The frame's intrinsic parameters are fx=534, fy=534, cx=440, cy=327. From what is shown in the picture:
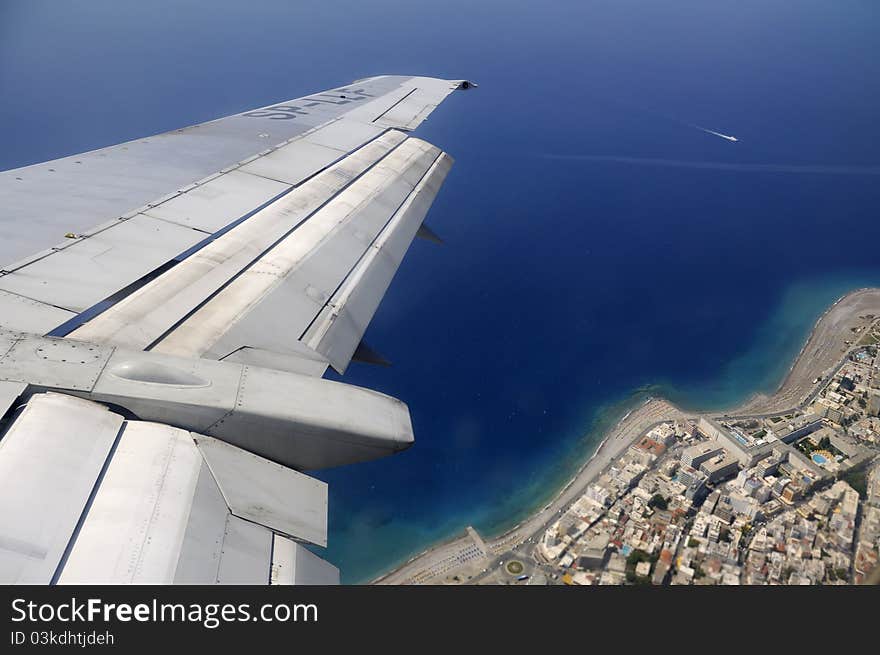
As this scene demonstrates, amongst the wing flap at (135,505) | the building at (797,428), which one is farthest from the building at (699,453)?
the wing flap at (135,505)

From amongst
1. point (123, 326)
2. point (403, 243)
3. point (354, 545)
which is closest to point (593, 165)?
point (354, 545)

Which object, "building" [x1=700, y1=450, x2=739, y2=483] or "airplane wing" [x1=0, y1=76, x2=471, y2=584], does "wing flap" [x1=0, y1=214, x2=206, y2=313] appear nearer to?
"airplane wing" [x1=0, y1=76, x2=471, y2=584]

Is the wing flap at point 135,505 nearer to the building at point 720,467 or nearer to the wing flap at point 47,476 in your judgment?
the wing flap at point 47,476

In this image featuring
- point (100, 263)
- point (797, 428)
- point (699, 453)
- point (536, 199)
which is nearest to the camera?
point (100, 263)

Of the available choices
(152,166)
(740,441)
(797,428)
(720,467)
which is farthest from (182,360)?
(797,428)

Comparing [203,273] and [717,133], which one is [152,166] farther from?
[717,133]

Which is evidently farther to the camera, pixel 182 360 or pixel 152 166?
pixel 152 166

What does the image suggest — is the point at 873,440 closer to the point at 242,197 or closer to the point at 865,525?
the point at 865,525
